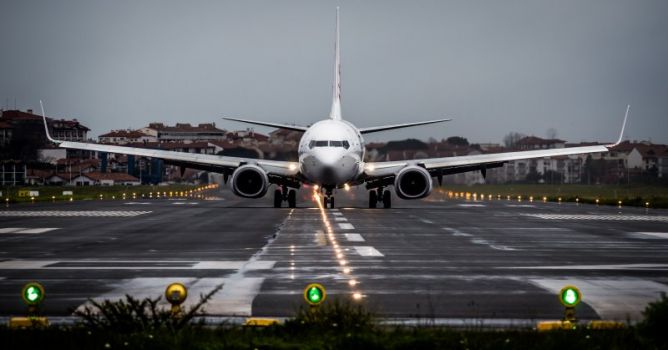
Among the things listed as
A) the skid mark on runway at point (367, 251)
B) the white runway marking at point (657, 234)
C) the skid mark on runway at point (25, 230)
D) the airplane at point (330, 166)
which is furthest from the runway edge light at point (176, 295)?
the airplane at point (330, 166)

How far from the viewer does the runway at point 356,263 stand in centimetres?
1577

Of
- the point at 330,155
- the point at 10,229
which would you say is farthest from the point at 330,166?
the point at 10,229

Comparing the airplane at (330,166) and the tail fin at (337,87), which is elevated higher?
the tail fin at (337,87)

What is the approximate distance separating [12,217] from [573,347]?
119ft

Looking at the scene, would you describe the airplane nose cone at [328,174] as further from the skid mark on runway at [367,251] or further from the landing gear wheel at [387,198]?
the skid mark on runway at [367,251]

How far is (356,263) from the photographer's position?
73.9ft

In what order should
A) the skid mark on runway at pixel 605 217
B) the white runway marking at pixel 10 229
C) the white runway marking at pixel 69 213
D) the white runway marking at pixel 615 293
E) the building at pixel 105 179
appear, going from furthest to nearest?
the building at pixel 105 179, the white runway marking at pixel 69 213, the skid mark on runway at pixel 605 217, the white runway marking at pixel 10 229, the white runway marking at pixel 615 293

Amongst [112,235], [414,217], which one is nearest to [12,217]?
[112,235]

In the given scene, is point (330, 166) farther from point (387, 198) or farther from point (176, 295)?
point (176, 295)

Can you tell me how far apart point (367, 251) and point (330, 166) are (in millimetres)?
23275

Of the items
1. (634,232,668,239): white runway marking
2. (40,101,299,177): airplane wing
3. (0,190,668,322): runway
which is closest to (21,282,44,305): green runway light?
(0,190,668,322): runway

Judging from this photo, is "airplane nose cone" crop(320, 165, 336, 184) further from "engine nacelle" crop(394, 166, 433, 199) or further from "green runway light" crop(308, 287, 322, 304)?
"green runway light" crop(308, 287, 322, 304)

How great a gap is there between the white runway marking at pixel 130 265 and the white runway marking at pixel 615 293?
20.4ft

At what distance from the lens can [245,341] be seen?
10.9m
